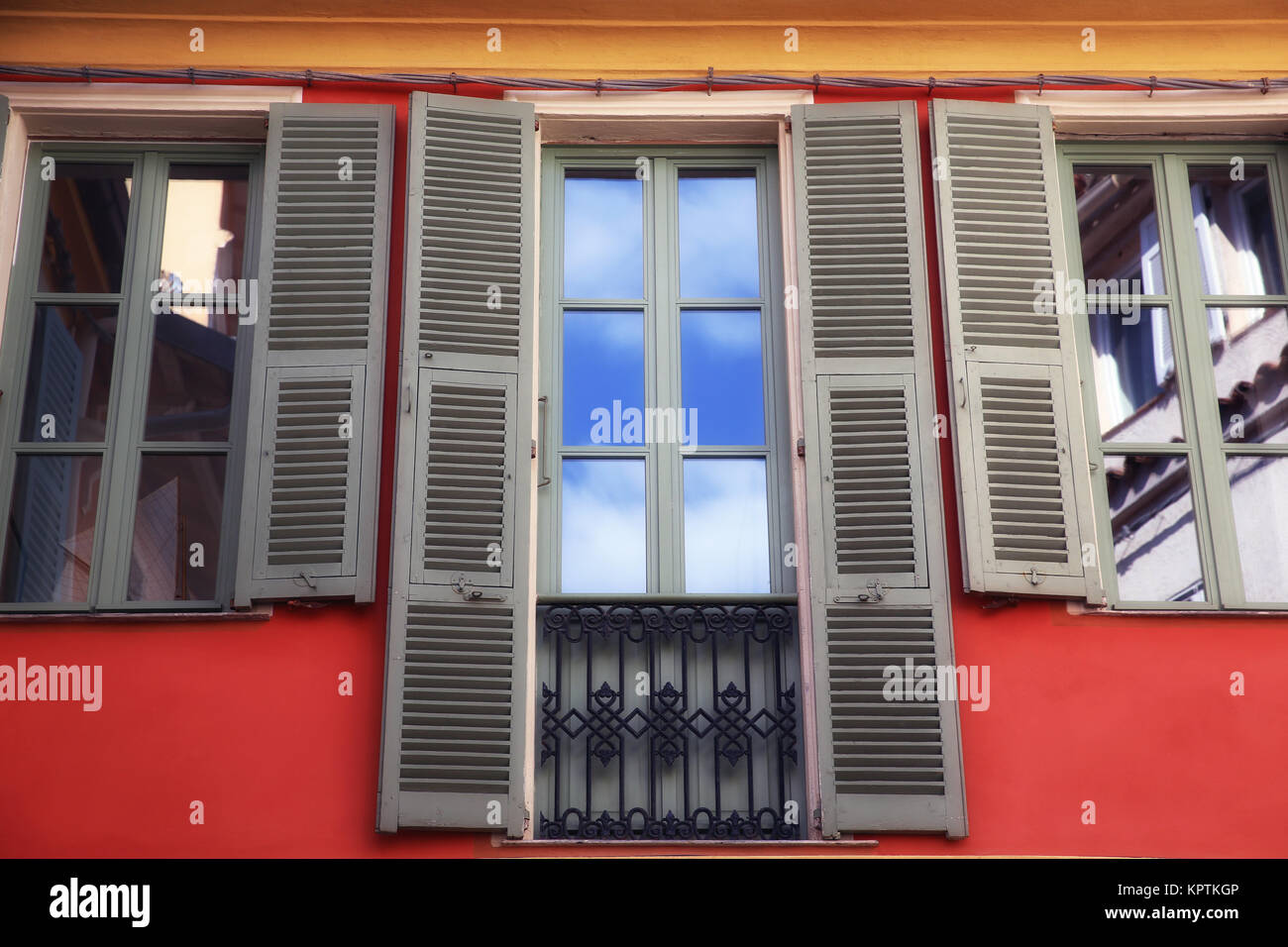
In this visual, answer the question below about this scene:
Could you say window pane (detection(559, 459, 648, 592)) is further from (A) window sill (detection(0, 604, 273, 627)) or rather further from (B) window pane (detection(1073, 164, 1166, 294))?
(B) window pane (detection(1073, 164, 1166, 294))

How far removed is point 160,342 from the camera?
6348 mm

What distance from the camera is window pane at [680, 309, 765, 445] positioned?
630cm

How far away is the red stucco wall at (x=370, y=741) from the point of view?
219 inches

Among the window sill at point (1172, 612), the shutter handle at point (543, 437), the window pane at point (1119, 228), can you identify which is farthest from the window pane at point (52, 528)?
the window pane at point (1119, 228)

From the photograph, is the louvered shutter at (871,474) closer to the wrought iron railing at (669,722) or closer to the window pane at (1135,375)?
the wrought iron railing at (669,722)

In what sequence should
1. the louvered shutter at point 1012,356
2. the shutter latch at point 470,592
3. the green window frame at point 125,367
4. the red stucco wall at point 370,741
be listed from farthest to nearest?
the green window frame at point 125,367
the louvered shutter at point 1012,356
the shutter latch at point 470,592
the red stucco wall at point 370,741

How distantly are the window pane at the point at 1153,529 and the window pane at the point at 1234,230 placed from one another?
0.81 meters

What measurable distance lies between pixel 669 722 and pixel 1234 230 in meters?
2.96

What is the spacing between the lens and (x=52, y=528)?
19.9ft

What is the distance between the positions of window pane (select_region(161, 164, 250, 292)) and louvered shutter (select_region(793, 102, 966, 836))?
2.16 meters

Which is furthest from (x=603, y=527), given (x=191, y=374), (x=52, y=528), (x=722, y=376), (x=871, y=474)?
(x=52, y=528)
